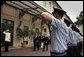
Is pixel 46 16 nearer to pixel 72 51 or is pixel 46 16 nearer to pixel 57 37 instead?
pixel 57 37

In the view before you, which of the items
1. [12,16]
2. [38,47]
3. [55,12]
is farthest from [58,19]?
[12,16]

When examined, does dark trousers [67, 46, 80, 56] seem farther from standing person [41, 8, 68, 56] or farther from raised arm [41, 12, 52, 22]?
raised arm [41, 12, 52, 22]

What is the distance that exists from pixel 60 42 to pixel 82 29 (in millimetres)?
408

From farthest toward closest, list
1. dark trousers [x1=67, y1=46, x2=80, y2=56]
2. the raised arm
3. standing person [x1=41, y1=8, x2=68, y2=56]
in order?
dark trousers [x1=67, y1=46, x2=80, y2=56]
standing person [x1=41, y1=8, x2=68, y2=56]
the raised arm

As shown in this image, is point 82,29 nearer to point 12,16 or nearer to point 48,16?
point 48,16

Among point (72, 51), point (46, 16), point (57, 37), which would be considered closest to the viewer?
point (46, 16)

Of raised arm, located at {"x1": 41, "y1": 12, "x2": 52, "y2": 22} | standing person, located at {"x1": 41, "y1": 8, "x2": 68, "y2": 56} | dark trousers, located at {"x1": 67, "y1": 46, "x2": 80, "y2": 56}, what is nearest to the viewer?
raised arm, located at {"x1": 41, "y1": 12, "x2": 52, "y2": 22}

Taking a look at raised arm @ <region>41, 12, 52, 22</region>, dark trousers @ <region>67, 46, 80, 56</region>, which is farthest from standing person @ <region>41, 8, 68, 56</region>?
dark trousers @ <region>67, 46, 80, 56</region>

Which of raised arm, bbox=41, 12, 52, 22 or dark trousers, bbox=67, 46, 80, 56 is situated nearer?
raised arm, bbox=41, 12, 52, 22

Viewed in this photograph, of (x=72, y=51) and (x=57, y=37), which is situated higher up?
(x=57, y=37)

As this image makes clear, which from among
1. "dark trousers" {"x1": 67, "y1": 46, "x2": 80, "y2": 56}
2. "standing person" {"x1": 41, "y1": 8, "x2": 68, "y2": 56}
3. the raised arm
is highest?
the raised arm

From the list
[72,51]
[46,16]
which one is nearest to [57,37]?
[46,16]

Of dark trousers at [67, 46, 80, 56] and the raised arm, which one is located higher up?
the raised arm

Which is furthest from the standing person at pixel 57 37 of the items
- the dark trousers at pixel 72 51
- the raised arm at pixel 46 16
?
the dark trousers at pixel 72 51
